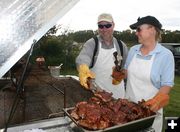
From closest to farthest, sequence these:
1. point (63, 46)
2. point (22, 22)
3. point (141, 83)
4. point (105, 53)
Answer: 1. point (22, 22)
2. point (141, 83)
3. point (105, 53)
4. point (63, 46)

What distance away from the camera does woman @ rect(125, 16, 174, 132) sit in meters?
2.62

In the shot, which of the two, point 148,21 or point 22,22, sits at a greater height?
point 148,21

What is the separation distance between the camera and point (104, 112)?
6.67 ft

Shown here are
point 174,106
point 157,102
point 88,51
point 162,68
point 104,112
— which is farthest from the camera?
point 174,106

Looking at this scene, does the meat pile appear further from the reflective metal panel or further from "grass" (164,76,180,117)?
"grass" (164,76,180,117)

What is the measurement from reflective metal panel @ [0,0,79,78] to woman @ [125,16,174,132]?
1615 millimetres

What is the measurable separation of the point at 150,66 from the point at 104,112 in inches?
37.1

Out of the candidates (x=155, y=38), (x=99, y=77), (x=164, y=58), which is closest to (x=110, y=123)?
(x=164, y=58)

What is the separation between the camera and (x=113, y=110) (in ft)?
6.81

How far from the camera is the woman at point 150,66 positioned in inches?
103

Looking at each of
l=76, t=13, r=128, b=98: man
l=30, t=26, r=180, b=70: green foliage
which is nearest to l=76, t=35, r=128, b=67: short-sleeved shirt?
l=76, t=13, r=128, b=98: man

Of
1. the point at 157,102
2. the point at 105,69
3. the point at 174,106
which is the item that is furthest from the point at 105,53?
the point at 174,106

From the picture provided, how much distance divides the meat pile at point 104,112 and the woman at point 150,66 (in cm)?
49

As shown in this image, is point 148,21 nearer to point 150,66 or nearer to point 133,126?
point 150,66
